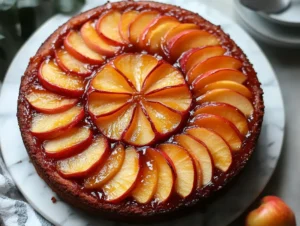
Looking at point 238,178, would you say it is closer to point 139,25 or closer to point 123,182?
point 123,182

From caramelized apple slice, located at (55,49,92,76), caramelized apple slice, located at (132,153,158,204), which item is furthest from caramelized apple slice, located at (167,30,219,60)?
caramelized apple slice, located at (132,153,158,204)

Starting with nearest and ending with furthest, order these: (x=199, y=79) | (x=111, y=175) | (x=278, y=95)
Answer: (x=111, y=175), (x=199, y=79), (x=278, y=95)

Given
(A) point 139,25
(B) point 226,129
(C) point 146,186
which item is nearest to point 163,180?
(C) point 146,186

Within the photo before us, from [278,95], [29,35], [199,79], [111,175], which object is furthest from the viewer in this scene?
[29,35]

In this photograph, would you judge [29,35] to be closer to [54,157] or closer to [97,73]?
[97,73]

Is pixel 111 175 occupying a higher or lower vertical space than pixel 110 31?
lower

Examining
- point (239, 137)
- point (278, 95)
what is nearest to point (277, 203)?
point (239, 137)

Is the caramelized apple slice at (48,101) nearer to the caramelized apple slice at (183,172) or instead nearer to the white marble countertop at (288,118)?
the caramelized apple slice at (183,172)
